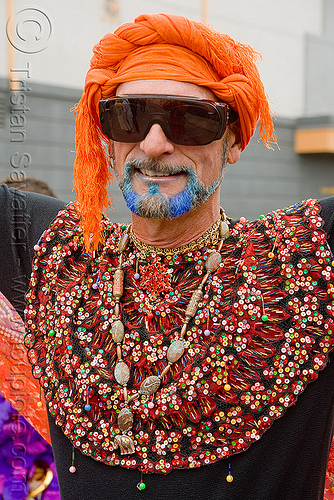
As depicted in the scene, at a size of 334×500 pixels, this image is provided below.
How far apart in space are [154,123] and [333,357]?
78 cm

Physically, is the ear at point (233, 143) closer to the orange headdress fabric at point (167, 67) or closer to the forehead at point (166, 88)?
the orange headdress fabric at point (167, 67)

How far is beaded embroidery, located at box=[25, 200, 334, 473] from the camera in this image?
1496 millimetres

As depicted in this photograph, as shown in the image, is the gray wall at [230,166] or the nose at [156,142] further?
the gray wall at [230,166]

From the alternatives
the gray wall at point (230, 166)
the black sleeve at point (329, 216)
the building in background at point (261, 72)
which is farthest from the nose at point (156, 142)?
the building in background at point (261, 72)

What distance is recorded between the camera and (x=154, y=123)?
1.58 meters

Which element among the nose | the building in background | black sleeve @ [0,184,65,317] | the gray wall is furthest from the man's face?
the building in background

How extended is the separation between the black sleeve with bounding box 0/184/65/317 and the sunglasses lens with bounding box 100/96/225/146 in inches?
19.6

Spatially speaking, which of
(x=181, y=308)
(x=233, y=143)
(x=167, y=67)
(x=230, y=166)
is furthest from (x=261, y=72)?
(x=181, y=308)

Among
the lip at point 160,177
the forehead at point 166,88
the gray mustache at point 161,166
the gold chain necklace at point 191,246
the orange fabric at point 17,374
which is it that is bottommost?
the orange fabric at point 17,374

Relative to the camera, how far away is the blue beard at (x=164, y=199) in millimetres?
1616

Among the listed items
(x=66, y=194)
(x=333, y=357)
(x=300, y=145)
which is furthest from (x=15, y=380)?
(x=300, y=145)

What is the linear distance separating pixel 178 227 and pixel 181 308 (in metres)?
0.24

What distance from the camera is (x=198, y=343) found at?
1576mm

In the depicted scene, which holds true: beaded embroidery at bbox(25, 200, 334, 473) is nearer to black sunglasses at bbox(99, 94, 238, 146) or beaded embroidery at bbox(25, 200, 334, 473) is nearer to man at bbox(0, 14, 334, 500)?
man at bbox(0, 14, 334, 500)
